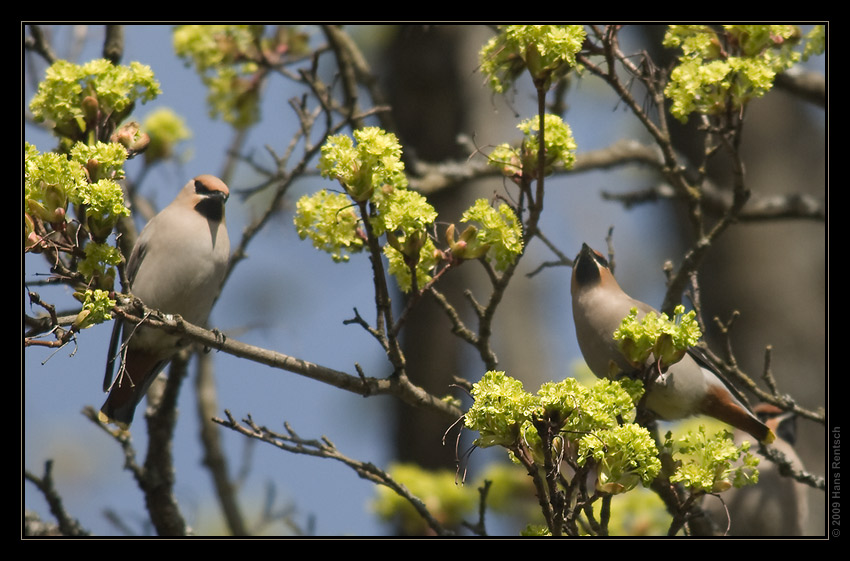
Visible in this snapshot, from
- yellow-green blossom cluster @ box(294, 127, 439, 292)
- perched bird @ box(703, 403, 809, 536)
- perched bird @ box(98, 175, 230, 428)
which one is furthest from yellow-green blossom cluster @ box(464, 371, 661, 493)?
perched bird @ box(703, 403, 809, 536)

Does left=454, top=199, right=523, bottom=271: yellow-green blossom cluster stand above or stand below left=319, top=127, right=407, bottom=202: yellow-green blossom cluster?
below

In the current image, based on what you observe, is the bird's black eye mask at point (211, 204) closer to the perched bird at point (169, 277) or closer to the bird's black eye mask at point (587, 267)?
the perched bird at point (169, 277)

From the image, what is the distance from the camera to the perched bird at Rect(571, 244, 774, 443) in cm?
395

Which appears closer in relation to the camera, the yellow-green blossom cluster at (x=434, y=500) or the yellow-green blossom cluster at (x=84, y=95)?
the yellow-green blossom cluster at (x=84, y=95)

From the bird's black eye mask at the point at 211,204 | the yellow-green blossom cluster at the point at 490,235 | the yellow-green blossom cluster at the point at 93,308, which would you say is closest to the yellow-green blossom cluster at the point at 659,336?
the yellow-green blossom cluster at the point at 490,235

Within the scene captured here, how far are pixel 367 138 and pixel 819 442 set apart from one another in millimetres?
4455

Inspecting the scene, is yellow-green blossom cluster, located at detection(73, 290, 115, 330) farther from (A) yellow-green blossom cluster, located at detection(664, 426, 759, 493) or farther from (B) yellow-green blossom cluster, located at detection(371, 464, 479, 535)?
(B) yellow-green blossom cluster, located at detection(371, 464, 479, 535)

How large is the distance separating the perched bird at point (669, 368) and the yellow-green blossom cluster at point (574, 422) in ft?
3.95

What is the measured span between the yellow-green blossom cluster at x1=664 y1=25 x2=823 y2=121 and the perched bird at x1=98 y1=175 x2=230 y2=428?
2302 millimetres

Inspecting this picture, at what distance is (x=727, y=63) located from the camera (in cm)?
349

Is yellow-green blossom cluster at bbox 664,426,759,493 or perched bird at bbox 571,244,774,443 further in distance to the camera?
perched bird at bbox 571,244,774,443

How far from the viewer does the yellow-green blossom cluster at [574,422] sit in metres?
2.59

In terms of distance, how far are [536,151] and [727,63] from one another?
76 centimetres
